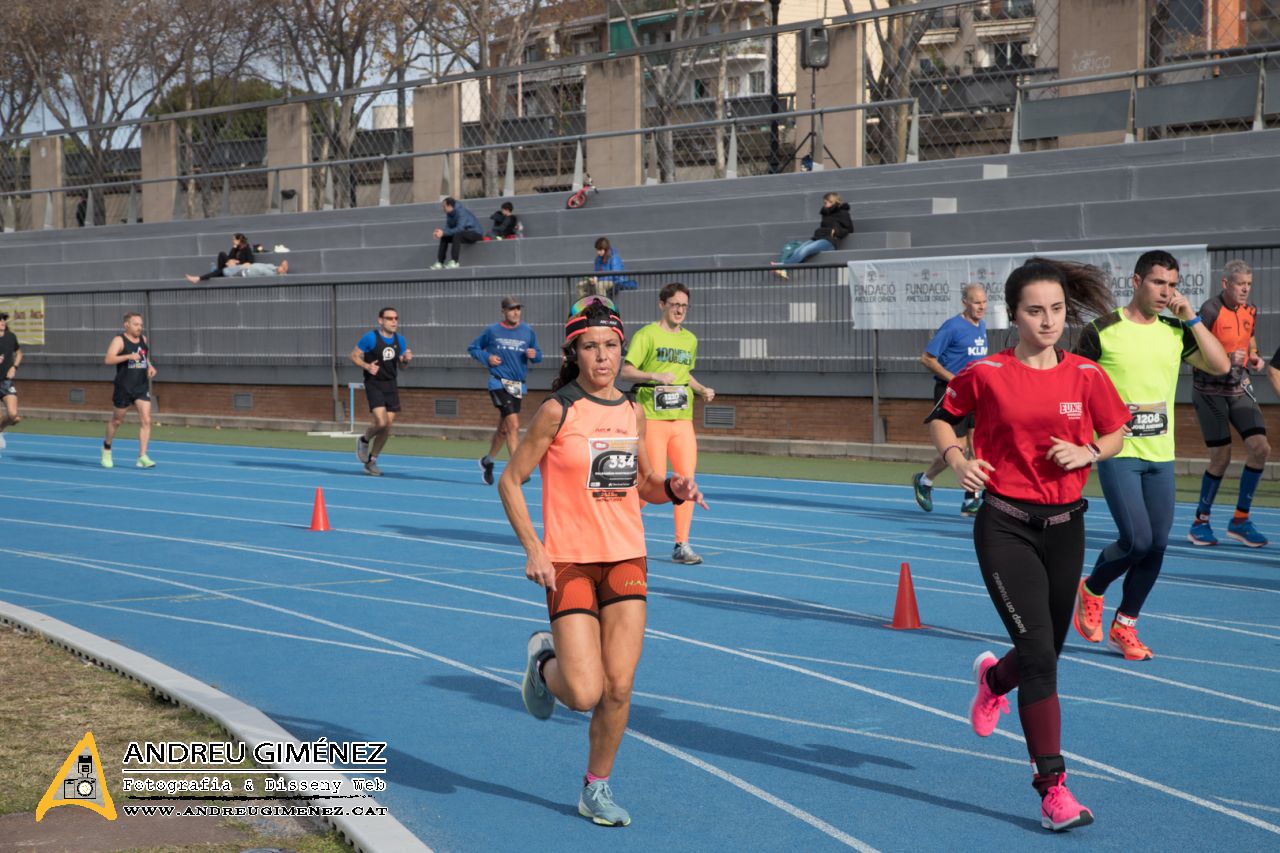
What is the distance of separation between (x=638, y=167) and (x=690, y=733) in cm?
2800

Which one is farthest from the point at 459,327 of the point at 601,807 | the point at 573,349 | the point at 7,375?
the point at 601,807

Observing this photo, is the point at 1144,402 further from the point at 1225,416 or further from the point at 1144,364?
the point at 1225,416

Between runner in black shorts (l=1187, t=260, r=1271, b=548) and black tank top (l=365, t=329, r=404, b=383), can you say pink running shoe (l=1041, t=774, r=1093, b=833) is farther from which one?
black tank top (l=365, t=329, r=404, b=383)

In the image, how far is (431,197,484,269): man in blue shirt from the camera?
30500 millimetres

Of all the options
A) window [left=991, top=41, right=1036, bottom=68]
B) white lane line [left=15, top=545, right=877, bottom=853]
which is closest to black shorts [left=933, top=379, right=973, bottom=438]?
white lane line [left=15, top=545, right=877, bottom=853]

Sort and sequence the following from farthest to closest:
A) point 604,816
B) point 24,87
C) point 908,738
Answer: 1. point 24,87
2. point 908,738
3. point 604,816

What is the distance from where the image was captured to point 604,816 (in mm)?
5715

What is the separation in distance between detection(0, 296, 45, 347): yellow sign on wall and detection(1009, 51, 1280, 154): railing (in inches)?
829

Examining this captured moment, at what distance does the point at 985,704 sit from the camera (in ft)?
A: 20.9

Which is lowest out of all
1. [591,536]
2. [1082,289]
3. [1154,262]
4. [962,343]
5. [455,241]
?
[591,536]

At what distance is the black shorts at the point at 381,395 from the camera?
20.3m

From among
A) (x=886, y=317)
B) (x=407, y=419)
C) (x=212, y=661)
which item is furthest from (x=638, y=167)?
(x=212, y=661)

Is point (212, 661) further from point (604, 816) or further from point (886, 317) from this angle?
point (886, 317)

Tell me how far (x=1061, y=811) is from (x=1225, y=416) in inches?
333
